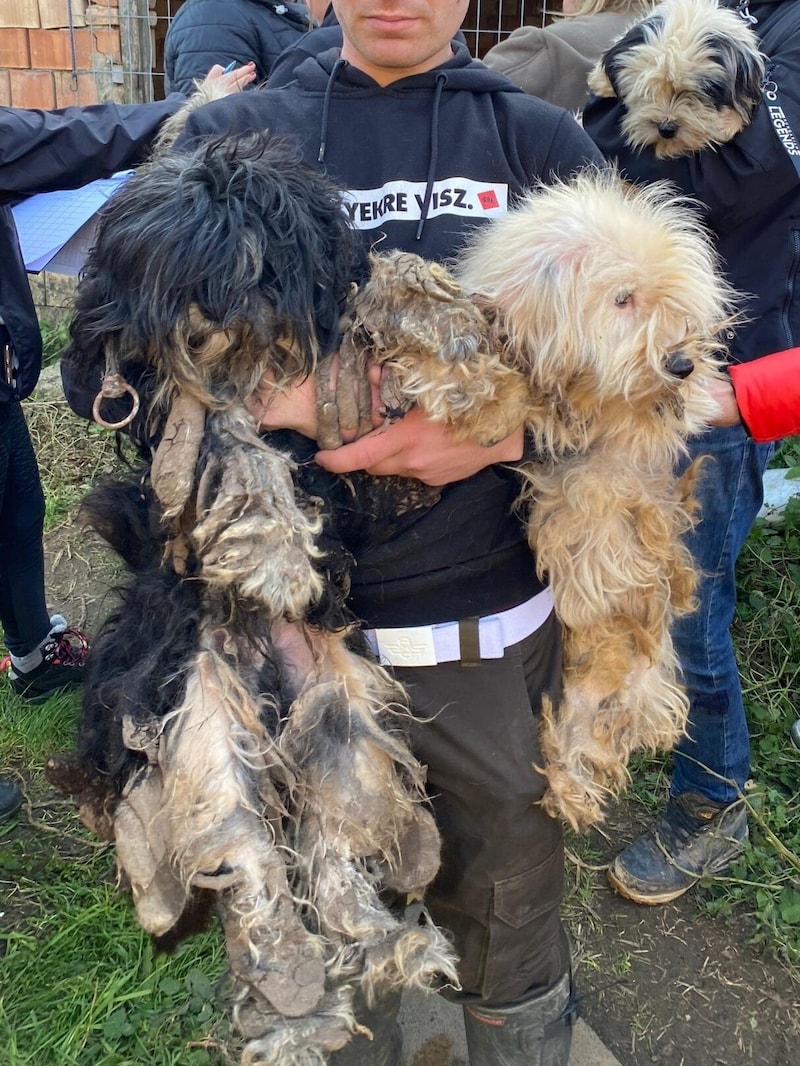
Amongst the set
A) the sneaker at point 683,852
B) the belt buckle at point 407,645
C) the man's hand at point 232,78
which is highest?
the man's hand at point 232,78

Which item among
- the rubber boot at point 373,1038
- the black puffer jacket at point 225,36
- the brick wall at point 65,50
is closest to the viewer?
the rubber boot at point 373,1038

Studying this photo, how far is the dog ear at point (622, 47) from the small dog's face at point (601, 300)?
1.33 m

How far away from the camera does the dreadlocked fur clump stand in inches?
53.0

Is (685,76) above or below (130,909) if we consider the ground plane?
above

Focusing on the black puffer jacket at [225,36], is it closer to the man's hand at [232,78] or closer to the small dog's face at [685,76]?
the man's hand at [232,78]

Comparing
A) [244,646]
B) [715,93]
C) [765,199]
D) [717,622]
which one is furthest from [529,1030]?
[715,93]

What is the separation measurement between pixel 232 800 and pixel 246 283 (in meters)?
0.80

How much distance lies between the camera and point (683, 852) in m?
2.93

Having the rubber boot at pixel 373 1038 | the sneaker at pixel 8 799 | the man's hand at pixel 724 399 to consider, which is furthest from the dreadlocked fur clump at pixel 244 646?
the sneaker at pixel 8 799

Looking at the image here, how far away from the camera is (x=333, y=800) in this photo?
1514 millimetres

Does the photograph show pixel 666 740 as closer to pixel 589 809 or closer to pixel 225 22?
pixel 589 809

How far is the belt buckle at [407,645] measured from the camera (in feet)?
5.58

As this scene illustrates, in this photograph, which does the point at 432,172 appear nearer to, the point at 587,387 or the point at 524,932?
the point at 587,387

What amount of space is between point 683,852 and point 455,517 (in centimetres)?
184
